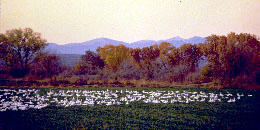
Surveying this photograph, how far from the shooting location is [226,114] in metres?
10.4

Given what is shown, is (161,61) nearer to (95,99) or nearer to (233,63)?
(233,63)

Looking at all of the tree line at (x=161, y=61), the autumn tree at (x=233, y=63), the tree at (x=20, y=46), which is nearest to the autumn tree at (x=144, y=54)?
the tree line at (x=161, y=61)

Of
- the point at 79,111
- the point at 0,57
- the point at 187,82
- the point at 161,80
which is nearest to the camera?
the point at 79,111

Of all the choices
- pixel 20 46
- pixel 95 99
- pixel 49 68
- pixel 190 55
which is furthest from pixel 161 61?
pixel 20 46

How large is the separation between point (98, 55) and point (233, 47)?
37728 mm

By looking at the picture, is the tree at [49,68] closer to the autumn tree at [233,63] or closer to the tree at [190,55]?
the tree at [190,55]

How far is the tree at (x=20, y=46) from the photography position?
4153 centimetres

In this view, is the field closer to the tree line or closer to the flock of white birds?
the flock of white birds

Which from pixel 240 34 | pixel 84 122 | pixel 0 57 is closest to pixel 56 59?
pixel 0 57

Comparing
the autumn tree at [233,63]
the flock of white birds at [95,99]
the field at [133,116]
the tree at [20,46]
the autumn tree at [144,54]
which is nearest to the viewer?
the field at [133,116]

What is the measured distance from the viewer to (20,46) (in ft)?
140

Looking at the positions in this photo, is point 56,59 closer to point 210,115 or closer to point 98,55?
point 98,55

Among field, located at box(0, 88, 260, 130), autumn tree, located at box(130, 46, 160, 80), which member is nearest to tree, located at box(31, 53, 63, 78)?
autumn tree, located at box(130, 46, 160, 80)

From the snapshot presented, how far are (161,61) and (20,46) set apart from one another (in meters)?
27.1
